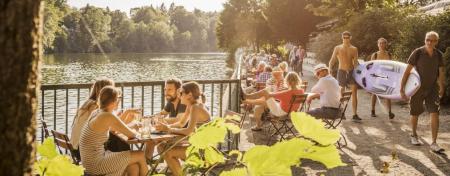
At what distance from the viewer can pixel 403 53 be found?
15.5 meters

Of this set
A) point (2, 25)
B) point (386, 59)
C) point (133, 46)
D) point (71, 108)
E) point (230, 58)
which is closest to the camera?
point (2, 25)

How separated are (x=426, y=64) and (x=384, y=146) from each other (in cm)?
146

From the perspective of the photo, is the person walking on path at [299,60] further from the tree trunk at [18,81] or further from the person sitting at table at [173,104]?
the tree trunk at [18,81]

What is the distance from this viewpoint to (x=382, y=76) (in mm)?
12016

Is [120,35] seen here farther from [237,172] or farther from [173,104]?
[237,172]

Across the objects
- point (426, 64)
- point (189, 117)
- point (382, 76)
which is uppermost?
point (426, 64)

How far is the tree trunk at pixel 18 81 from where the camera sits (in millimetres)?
723

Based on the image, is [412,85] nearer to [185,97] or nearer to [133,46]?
[185,97]

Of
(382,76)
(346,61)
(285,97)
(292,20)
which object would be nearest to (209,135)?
(285,97)

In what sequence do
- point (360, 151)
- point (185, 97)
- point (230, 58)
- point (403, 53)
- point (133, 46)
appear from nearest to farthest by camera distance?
1. point (185, 97)
2. point (360, 151)
3. point (403, 53)
4. point (230, 58)
5. point (133, 46)

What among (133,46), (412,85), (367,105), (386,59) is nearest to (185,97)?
(412,85)

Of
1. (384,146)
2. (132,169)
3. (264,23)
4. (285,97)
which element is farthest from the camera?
(264,23)

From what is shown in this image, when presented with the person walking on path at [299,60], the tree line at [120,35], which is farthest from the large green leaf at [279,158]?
the tree line at [120,35]

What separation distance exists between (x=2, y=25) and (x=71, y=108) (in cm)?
2733
